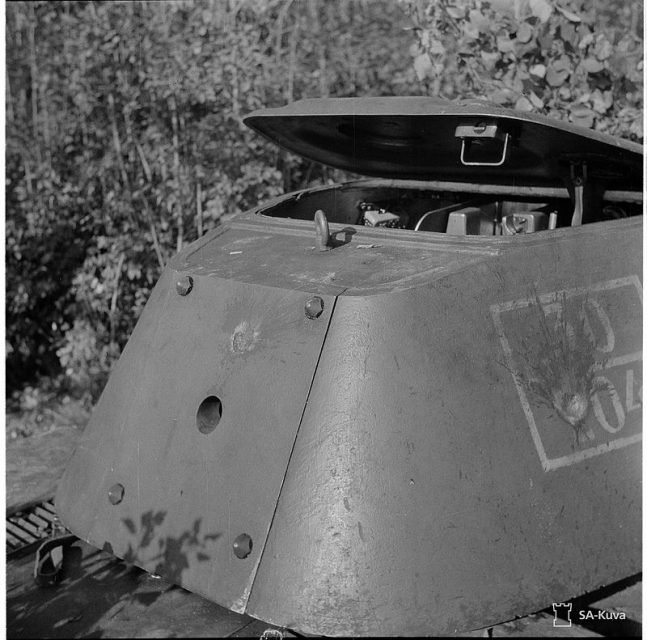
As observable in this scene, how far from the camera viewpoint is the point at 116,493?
2590 mm

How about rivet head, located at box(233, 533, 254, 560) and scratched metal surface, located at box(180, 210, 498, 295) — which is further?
scratched metal surface, located at box(180, 210, 498, 295)

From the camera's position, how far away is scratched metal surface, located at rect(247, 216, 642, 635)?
2.16 metres

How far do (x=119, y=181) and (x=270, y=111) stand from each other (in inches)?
102

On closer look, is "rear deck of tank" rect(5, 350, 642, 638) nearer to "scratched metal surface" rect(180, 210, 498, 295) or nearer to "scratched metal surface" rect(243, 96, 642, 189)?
"scratched metal surface" rect(180, 210, 498, 295)

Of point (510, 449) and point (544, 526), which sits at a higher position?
point (510, 449)

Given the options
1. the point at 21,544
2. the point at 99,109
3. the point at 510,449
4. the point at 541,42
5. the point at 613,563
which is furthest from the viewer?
the point at 99,109

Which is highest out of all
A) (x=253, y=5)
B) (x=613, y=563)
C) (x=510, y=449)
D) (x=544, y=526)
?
(x=253, y=5)

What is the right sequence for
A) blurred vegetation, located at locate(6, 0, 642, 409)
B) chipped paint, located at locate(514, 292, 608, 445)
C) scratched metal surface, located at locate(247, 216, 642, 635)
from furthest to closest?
1. blurred vegetation, located at locate(6, 0, 642, 409)
2. chipped paint, located at locate(514, 292, 608, 445)
3. scratched metal surface, located at locate(247, 216, 642, 635)

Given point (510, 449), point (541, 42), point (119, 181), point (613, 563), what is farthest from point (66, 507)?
point (119, 181)

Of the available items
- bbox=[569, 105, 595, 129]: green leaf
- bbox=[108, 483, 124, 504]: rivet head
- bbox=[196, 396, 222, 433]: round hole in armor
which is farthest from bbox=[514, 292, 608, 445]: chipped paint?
bbox=[569, 105, 595, 129]: green leaf

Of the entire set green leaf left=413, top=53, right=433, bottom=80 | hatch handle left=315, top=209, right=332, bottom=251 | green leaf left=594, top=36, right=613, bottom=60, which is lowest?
hatch handle left=315, top=209, right=332, bottom=251

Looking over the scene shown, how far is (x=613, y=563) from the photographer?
2500mm

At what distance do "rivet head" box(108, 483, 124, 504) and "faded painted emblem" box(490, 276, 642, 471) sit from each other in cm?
104

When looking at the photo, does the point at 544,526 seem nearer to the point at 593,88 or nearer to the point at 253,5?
the point at 593,88
